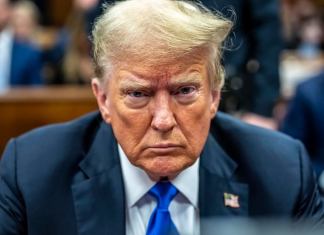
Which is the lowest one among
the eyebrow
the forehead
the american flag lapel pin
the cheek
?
the american flag lapel pin

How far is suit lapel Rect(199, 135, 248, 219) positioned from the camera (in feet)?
7.00

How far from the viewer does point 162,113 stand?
1910 millimetres

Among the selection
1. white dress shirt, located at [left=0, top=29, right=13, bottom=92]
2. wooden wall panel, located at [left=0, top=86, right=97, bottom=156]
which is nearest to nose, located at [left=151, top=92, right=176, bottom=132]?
wooden wall panel, located at [left=0, top=86, right=97, bottom=156]

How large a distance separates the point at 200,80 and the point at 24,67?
4560 millimetres

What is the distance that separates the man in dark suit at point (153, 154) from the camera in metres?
1.90

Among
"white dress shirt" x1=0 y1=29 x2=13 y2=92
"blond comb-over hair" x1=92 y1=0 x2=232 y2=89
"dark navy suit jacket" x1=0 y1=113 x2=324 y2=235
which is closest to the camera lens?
"blond comb-over hair" x1=92 y1=0 x2=232 y2=89

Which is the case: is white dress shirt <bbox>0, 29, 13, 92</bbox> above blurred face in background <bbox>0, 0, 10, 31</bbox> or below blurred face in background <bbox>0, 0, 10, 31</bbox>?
→ below

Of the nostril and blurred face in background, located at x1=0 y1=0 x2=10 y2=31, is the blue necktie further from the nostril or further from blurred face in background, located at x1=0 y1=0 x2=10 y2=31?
blurred face in background, located at x1=0 y1=0 x2=10 y2=31

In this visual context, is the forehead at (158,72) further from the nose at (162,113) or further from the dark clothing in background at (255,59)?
the dark clothing in background at (255,59)

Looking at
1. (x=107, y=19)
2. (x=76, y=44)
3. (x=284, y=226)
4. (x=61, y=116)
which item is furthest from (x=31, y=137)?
(x=76, y=44)

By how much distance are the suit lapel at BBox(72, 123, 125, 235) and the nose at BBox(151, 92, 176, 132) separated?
0.90 ft

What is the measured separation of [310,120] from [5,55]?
11.1ft

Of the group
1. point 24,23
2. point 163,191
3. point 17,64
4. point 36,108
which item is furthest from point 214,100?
point 24,23

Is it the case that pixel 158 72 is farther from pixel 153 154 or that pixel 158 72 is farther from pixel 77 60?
pixel 77 60
